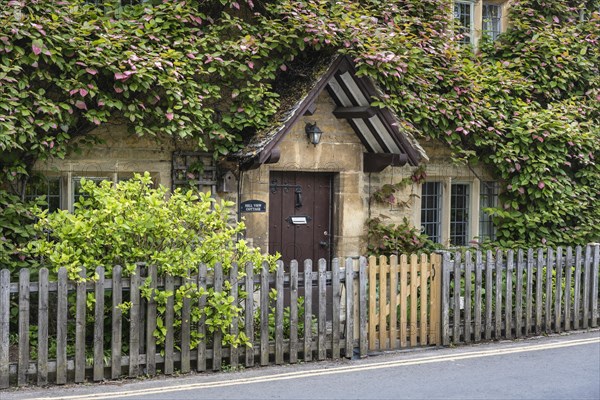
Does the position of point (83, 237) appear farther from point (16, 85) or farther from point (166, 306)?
point (16, 85)

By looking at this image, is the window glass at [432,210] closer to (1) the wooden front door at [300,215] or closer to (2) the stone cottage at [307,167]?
(2) the stone cottage at [307,167]

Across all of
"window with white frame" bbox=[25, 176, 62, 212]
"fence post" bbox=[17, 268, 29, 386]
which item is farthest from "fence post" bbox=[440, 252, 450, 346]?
"window with white frame" bbox=[25, 176, 62, 212]

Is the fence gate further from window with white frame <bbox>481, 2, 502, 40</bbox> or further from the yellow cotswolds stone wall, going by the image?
window with white frame <bbox>481, 2, 502, 40</bbox>

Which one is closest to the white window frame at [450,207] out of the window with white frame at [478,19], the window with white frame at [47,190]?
the window with white frame at [478,19]

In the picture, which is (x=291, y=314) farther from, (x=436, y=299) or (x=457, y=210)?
(x=457, y=210)

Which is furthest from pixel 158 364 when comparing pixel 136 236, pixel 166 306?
pixel 136 236

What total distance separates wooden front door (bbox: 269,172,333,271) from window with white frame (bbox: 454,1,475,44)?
429cm

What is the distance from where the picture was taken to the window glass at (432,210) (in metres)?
14.3

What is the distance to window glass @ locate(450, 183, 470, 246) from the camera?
1459 centimetres

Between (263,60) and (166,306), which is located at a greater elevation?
(263,60)

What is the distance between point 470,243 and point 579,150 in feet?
8.34

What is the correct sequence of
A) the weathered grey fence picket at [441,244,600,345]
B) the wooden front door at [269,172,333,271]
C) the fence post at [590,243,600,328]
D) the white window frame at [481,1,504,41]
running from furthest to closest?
the white window frame at [481,1,504,41] → the wooden front door at [269,172,333,271] → the fence post at [590,243,600,328] → the weathered grey fence picket at [441,244,600,345]

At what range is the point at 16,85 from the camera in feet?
33.1

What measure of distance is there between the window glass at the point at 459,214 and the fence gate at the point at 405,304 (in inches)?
149
